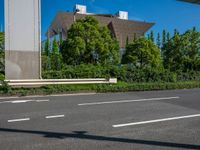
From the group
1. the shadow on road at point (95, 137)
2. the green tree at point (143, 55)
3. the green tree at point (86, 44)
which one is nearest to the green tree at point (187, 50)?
the green tree at point (143, 55)

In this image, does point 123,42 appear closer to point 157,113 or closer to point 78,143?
point 157,113

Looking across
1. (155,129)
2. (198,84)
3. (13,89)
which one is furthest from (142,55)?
(155,129)

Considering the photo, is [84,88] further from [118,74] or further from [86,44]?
[86,44]

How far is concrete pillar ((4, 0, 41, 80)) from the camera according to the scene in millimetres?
12172

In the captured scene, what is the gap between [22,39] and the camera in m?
12.5

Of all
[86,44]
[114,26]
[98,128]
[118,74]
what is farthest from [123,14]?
[98,128]

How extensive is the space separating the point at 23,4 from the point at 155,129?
34.9ft

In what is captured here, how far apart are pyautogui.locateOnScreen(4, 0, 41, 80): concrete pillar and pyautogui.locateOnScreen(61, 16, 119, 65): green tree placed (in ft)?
28.6

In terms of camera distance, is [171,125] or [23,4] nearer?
[171,125]

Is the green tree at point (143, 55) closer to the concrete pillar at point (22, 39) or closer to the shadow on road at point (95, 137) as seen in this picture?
the concrete pillar at point (22, 39)

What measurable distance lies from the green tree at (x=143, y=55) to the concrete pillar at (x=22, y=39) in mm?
15784

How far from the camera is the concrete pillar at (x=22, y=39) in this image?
479 inches

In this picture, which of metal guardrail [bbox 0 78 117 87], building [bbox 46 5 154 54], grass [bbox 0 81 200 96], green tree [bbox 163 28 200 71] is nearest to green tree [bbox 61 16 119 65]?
metal guardrail [bbox 0 78 117 87]

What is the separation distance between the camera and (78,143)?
4184mm
